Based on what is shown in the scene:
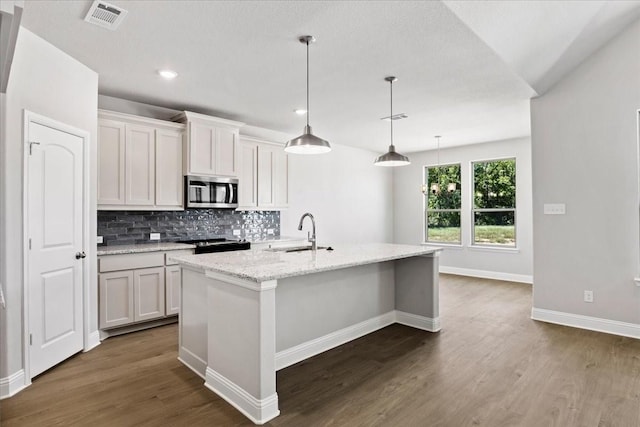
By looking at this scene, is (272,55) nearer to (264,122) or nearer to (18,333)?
(264,122)

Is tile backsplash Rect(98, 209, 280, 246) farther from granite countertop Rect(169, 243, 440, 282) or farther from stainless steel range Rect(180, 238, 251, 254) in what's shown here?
granite countertop Rect(169, 243, 440, 282)

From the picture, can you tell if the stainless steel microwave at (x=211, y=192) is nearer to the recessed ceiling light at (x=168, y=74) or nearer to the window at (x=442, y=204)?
the recessed ceiling light at (x=168, y=74)

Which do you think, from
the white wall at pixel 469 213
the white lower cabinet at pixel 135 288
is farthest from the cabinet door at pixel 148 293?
the white wall at pixel 469 213

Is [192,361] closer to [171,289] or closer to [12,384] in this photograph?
[12,384]

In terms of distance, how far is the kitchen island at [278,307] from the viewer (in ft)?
7.30

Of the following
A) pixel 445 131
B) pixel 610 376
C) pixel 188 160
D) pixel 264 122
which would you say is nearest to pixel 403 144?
pixel 445 131

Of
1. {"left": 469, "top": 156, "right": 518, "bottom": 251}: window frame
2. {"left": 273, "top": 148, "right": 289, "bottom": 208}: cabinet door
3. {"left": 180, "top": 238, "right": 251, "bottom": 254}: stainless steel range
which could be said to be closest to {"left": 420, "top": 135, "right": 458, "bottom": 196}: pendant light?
{"left": 469, "top": 156, "right": 518, "bottom": 251}: window frame

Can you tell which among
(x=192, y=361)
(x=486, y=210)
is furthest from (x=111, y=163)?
(x=486, y=210)

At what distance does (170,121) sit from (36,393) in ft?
10.6

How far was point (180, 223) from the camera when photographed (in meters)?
4.77

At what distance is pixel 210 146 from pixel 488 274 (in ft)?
18.5

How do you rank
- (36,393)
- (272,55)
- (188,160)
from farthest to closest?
1. (188,160)
2. (272,55)
3. (36,393)

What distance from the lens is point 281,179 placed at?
5613 millimetres

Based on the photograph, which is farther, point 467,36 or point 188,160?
point 188,160
